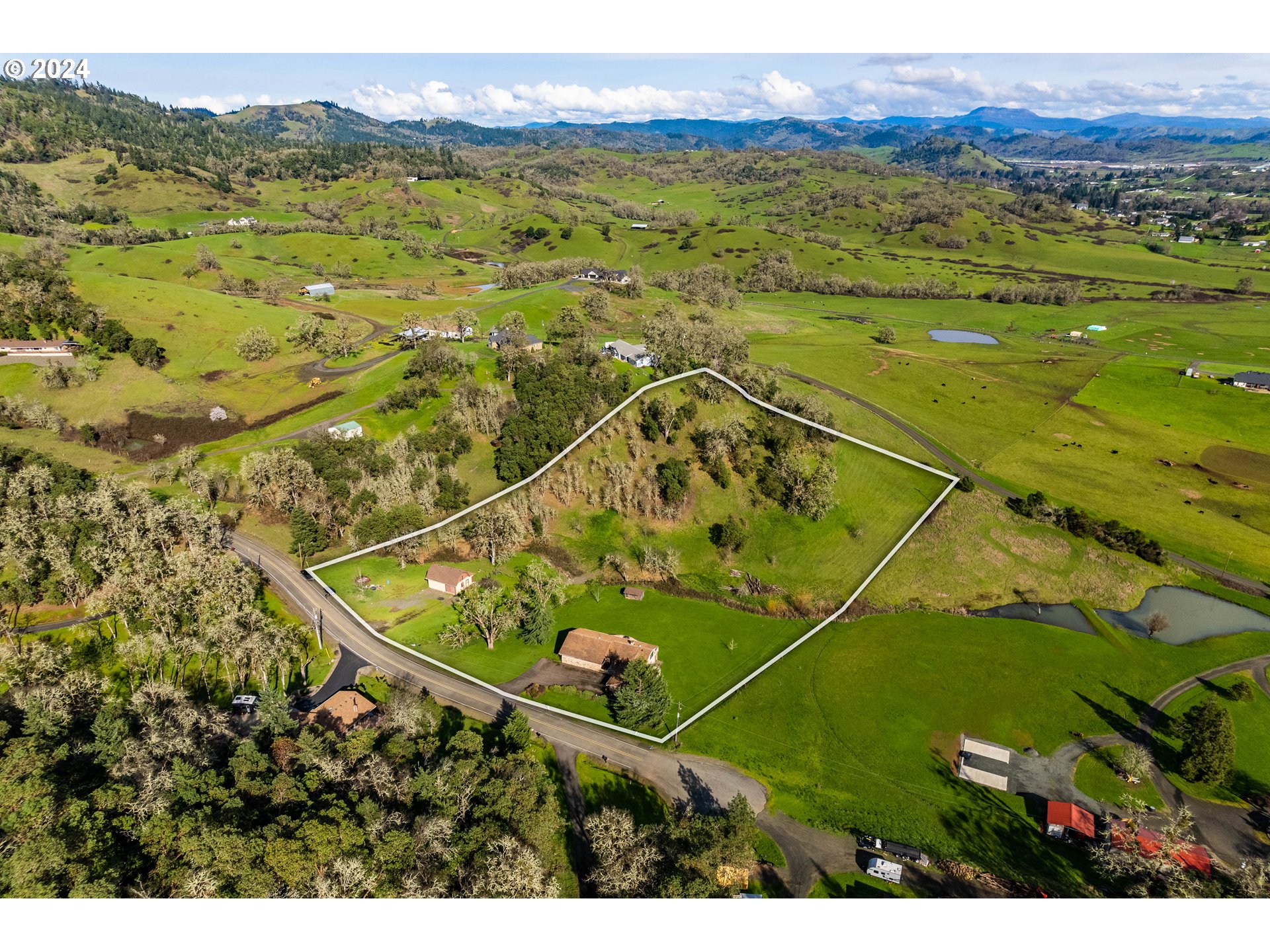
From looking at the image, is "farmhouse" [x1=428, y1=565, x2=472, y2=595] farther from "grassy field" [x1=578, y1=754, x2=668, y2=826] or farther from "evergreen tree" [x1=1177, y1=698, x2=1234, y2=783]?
"evergreen tree" [x1=1177, y1=698, x2=1234, y2=783]

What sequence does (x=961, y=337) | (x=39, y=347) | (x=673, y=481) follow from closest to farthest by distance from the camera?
(x=673, y=481) < (x=39, y=347) < (x=961, y=337)


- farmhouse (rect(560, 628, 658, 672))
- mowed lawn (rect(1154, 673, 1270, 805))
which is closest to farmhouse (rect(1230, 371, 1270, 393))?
mowed lawn (rect(1154, 673, 1270, 805))

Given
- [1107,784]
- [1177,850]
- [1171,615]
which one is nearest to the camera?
[1177,850]

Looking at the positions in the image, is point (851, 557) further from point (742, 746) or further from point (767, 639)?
point (742, 746)

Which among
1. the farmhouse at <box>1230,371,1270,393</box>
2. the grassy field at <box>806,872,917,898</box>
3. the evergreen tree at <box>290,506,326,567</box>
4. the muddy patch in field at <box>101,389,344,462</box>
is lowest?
the grassy field at <box>806,872,917,898</box>

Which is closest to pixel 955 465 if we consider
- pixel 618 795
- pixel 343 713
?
pixel 618 795

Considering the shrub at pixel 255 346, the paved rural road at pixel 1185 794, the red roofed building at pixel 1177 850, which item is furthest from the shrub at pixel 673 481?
the shrub at pixel 255 346

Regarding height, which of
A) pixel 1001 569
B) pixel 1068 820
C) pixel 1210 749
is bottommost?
pixel 1068 820

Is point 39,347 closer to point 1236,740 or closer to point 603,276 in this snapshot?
point 603,276
